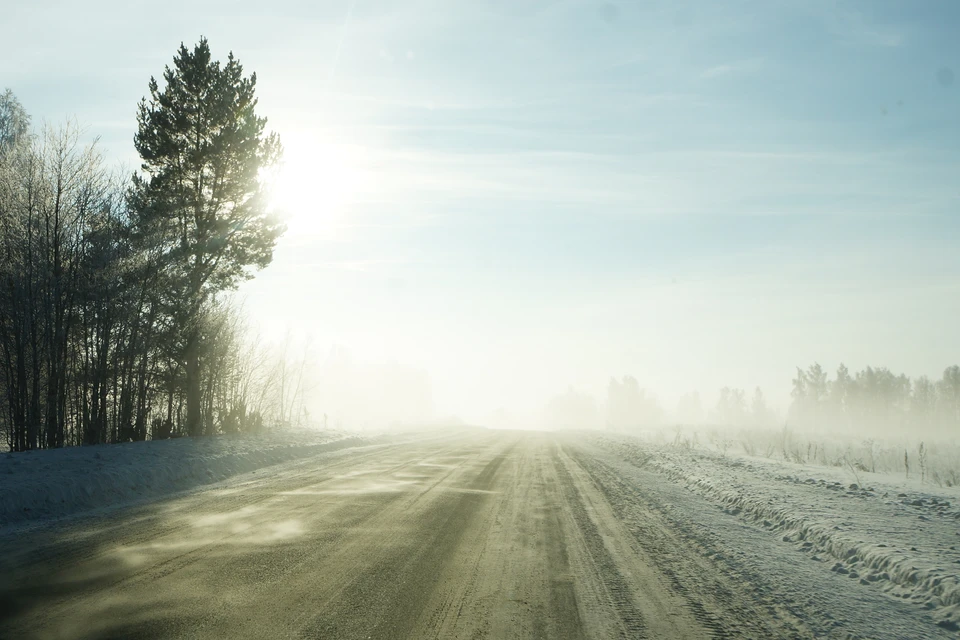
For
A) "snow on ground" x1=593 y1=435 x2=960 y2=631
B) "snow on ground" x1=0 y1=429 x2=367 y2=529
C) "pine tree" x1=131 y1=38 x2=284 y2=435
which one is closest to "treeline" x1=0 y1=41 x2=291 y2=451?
"pine tree" x1=131 y1=38 x2=284 y2=435

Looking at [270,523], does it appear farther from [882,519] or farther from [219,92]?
[219,92]

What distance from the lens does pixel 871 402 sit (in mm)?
104125

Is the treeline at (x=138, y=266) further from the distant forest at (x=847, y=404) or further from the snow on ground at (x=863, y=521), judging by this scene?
the distant forest at (x=847, y=404)

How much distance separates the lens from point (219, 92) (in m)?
19.7

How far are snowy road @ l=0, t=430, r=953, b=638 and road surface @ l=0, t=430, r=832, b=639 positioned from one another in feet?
0.08

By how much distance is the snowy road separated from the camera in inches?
168

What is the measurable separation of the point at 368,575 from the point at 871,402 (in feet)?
415

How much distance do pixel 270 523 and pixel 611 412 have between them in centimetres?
12824

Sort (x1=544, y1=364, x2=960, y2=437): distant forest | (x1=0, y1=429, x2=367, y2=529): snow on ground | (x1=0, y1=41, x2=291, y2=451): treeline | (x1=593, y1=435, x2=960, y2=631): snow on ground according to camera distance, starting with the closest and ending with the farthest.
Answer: (x1=593, y1=435, x2=960, y2=631): snow on ground → (x1=0, y1=429, x2=367, y2=529): snow on ground → (x1=0, y1=41, x2=291, y2=451): treeline → (x1=544, y1=364, x2=960, y2=437): distant forest

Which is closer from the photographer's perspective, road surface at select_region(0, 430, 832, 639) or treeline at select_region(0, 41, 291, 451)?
road surface at select_region(0, 430, 832, 639)

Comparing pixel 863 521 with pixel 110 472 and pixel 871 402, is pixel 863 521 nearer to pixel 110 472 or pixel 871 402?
pixel 110 472

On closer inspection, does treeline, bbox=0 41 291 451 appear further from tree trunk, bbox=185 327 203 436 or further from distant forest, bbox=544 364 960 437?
distant forest, bbox=544 364 960 437

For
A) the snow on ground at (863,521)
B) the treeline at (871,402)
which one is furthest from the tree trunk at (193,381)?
the treeline at (871,402)

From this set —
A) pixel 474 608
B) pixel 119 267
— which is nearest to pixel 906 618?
pixel 474 608
